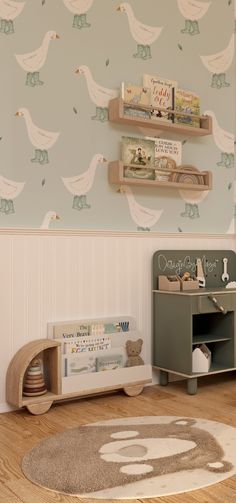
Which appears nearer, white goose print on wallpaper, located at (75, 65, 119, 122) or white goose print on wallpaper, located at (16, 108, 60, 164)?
white goose print on wallpaper, located at (16, 108, 60, 164)

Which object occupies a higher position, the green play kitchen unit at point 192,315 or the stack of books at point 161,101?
the stack of books at point 161,101

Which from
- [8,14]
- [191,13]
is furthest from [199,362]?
[191,13]

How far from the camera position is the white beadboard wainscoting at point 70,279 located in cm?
250

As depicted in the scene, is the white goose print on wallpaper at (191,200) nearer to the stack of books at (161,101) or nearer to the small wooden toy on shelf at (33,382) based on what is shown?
the stack of books at (161,101)

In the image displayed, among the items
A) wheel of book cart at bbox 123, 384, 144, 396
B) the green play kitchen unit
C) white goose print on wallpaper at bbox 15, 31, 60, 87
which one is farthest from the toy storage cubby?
white goose print on wallpaper at bbox 15, 31, 60, 87

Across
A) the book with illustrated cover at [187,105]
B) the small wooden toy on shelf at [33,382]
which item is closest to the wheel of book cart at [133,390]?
the small wooden toy on shelf at [33,382]

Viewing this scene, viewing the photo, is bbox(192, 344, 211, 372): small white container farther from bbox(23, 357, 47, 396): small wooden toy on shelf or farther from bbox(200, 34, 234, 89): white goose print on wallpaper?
bbox(200, 34, 234, 89): white goose print on wallpaper

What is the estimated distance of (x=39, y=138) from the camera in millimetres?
2619

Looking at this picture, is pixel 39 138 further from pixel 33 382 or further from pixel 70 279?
pixel 33 382

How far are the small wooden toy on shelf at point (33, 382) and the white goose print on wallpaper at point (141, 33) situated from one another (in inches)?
72.4

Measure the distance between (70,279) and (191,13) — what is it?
186cm

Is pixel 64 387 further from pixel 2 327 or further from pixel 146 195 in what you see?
pixel 146 195

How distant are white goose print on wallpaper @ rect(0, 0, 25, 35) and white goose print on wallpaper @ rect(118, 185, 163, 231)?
1.01m

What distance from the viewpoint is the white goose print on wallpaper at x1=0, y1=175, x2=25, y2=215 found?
2.50m
